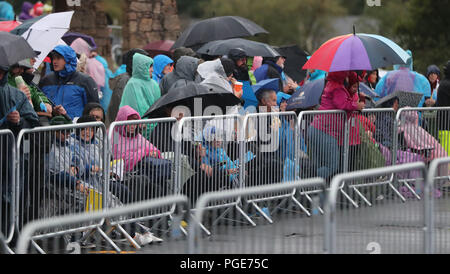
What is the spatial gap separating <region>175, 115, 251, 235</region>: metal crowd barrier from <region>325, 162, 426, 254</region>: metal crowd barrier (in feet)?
9.17

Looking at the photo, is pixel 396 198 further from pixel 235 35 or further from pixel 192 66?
pixel 235 35

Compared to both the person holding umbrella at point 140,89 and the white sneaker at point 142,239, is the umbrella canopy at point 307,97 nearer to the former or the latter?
the person holding umbrella at point 140,89

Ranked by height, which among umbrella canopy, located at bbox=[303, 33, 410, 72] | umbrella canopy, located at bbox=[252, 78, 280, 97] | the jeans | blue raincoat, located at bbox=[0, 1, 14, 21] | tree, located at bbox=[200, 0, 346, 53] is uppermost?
umbrella canopy, located at bbox=[303, 33, 410, 72]

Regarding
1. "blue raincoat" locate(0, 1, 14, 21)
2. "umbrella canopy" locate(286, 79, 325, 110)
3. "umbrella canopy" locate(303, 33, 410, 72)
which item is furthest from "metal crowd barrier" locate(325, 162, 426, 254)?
"blue raincoat" locate(0, 1, 14, 21)

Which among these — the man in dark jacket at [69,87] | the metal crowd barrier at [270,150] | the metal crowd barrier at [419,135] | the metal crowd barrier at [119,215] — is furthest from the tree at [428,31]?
the metal crowd barrier at [119,215]

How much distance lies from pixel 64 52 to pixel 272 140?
286cm

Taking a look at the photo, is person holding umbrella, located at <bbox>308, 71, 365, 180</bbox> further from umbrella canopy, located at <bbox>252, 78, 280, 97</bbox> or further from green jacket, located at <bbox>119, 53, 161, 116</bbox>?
green jacket, located at <bbox>119, 53, 161, 116</bbox>

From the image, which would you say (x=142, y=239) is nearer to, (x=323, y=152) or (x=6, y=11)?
(x=323, y=152)

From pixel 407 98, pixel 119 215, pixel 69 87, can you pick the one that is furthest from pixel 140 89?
pixel 119 215

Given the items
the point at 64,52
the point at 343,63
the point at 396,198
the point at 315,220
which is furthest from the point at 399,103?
the point at 315,220

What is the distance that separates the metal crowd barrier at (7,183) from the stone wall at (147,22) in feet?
47.0

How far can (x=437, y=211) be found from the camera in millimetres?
7941

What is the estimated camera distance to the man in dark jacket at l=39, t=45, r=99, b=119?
37.7 ft

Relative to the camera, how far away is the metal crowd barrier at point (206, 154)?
9594mm
